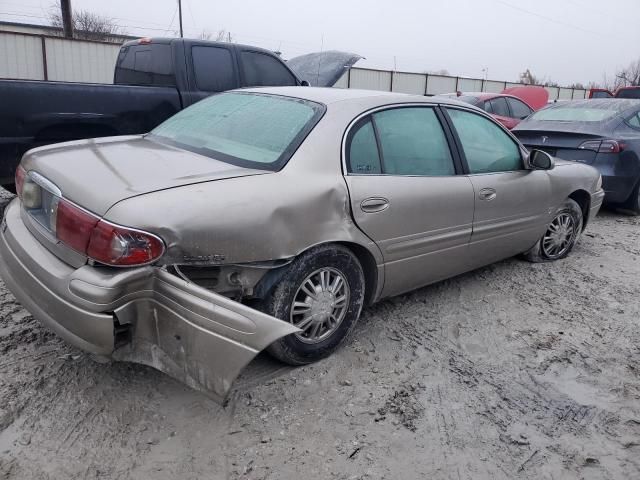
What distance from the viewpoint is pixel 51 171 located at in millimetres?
2744

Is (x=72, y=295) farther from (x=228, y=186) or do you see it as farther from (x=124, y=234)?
(x=228, y=186)

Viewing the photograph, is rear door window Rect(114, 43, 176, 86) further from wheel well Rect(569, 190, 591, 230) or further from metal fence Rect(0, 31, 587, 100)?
metal fence Rect(0, 31, 587, 100)

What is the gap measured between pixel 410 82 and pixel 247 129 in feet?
81.8

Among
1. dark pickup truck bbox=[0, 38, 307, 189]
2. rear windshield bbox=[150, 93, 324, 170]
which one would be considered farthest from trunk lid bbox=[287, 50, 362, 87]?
rear windshield bbox=[150, 93, 324, 170]

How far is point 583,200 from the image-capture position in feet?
16.9

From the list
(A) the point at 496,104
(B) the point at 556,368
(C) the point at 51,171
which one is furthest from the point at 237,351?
(A) the point at 496,104

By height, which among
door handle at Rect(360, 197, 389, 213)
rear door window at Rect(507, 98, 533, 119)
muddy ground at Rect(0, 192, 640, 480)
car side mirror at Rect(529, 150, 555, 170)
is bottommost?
muddy ground at Rect(0, 192, 640, 480)

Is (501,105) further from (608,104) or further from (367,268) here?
(367,268)

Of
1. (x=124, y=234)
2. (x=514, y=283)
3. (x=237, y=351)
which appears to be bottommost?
(x=514, y=283)

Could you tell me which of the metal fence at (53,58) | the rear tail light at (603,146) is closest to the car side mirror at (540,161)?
the rear tail light at (603,146)

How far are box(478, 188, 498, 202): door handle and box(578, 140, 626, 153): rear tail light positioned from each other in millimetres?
3266

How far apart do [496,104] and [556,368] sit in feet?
27.9

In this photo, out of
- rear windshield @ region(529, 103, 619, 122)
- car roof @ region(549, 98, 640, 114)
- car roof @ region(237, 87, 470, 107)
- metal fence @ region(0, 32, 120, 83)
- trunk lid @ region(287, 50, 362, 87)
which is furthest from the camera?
metal fence @ region(0, 32, 120, 83)

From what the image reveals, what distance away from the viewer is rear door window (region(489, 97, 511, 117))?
10677 mm
